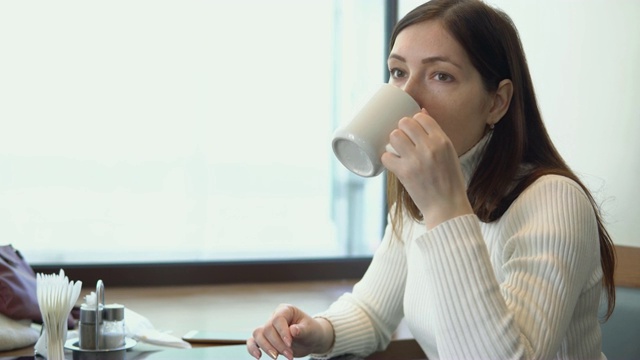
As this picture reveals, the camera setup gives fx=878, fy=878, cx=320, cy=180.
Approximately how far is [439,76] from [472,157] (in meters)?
0.16

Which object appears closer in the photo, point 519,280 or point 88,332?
point 519,280

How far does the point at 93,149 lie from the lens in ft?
8.95

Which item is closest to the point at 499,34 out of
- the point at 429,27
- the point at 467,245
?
the point at 429,27

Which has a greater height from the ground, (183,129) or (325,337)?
(183,129)

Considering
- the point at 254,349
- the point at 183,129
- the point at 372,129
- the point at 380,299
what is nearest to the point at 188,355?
the point at 254,349

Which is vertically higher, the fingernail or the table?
the fingernail

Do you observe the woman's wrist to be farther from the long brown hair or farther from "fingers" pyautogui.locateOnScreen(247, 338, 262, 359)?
the long brown hair

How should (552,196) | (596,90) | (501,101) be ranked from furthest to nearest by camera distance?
(596,90), (501,101), (552,196)

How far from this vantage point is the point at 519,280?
3.59 feet

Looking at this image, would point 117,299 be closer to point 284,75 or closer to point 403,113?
point 284,75

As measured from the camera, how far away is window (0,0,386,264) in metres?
2.67

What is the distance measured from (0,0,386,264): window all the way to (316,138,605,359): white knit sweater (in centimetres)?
161

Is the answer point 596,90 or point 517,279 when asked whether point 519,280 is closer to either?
point 517,279

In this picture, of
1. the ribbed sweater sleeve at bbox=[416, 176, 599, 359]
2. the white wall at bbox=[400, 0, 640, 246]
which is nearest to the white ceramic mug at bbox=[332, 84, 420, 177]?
the ribbed sweater sleeve at bbox=[416, 176, 599, 359]
